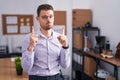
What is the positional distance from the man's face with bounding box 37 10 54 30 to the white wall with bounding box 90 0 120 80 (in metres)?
1.97

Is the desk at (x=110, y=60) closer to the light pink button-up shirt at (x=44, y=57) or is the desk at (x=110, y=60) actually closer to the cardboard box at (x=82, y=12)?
the cardboard box at (x=82, y=12)

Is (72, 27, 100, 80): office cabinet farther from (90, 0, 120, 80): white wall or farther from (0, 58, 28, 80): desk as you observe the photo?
(0, 58, 28, 80): desk

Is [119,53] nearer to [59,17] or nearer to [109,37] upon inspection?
[109,37]

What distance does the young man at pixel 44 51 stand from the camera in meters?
1.38

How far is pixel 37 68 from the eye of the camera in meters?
1.43

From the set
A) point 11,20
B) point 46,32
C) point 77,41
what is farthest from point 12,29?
point 46,32

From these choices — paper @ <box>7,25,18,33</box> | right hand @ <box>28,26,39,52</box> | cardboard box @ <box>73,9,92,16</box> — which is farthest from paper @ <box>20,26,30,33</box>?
right hand @ <box>28,26,39,52</box>

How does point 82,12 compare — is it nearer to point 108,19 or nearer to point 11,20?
point 108,19

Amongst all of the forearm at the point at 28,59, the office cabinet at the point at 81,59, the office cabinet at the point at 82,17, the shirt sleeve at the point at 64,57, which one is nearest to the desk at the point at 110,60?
the office cabinet at the point at 81,59

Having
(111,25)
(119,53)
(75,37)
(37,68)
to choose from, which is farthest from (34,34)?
(75,37)

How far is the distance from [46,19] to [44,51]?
230 mm

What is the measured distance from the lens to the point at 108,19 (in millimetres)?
3434

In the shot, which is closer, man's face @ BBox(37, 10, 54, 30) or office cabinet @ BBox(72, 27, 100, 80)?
man's face @ BBox(37, 10, 54, 30)

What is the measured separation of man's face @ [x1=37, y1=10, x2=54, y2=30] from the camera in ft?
4.54
